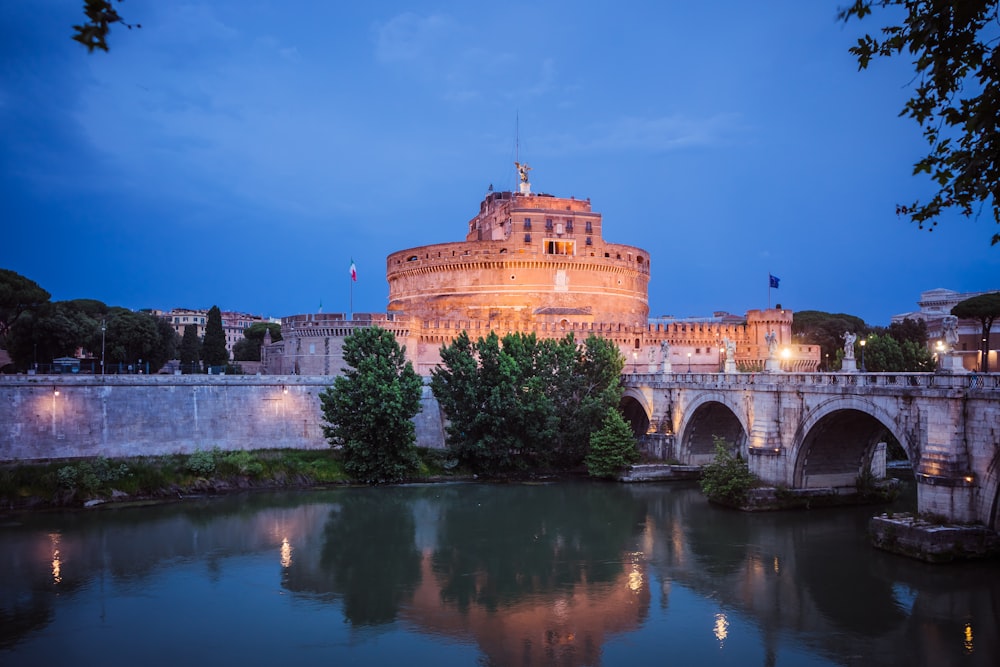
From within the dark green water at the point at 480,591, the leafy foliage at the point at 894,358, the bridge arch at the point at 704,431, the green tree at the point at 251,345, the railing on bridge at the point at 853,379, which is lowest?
the dark green water at the point at 480,591

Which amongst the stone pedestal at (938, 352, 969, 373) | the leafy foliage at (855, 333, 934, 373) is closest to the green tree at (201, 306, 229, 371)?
the leafy foliage at (855, 333, 934, 373)

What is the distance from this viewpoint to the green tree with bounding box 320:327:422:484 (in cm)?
2961

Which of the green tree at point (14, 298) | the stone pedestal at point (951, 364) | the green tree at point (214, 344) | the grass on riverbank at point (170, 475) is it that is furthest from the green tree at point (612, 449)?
the green tree at point (14, 298)

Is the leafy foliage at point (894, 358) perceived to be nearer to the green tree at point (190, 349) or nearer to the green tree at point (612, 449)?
the green tree at point (612, 449)

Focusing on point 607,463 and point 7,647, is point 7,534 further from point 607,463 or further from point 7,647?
point 607,463

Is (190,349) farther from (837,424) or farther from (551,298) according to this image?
(837,424)

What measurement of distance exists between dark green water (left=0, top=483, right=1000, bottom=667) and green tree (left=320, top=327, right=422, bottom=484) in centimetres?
431

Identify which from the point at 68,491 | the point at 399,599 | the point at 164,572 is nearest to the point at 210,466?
the point at 68,491

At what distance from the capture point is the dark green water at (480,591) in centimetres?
1402

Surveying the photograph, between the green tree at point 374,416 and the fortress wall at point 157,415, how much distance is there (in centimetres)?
380

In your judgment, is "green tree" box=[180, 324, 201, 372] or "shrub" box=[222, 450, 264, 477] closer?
"shrub" box=[222, 450, 264, 477]

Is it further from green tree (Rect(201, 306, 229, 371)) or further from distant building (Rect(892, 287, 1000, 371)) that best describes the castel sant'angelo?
distant building (Rect(892, 287, 1000, 371))

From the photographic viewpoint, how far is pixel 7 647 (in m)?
14.2

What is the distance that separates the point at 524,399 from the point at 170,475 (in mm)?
13604
